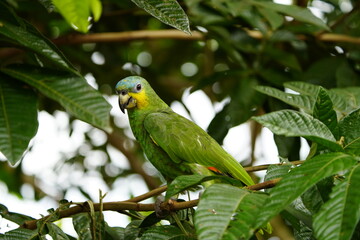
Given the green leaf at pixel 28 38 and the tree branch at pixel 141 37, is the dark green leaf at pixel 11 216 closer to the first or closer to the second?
the green leaf at pixel 28 38

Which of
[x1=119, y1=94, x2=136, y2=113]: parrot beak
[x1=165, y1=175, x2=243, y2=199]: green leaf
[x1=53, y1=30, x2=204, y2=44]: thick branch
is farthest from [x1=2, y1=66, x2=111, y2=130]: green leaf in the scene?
[x1=53, y1=30, x2=204, y2=44]: thick branch

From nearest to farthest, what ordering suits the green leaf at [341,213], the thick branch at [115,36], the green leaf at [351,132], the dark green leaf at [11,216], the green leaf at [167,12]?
the green leaf at [341,213]
the green leaf at [351,132]
the green leaf at [167,12]
the dark green leaf at [11,216]
the thick branch at [115,36]

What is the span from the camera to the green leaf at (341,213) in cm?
90

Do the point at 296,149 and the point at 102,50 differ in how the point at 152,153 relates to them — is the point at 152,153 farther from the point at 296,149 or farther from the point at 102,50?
the point at 102,50

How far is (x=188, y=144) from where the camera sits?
190cm

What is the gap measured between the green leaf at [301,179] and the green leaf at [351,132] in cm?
17

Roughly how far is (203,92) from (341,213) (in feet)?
7.62

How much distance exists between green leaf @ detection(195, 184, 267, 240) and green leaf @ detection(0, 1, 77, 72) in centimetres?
56

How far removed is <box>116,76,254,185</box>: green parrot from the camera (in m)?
1.84

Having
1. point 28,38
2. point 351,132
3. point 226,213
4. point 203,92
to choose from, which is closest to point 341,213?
point 226,213

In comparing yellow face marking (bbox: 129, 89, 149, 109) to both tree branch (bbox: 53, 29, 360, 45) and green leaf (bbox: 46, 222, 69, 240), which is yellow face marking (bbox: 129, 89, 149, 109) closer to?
tree branch (bbox: 53, 29, 360, 45)

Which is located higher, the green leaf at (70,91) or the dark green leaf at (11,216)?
the green leaf at (70,91)

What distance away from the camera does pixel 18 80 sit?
4.86 feet

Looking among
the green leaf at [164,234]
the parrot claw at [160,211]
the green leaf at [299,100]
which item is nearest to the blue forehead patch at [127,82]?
the green leaf at [299,100]
